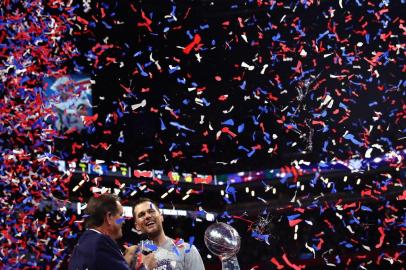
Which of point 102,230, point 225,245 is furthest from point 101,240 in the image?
point 225,245

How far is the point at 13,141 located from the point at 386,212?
26.0ft

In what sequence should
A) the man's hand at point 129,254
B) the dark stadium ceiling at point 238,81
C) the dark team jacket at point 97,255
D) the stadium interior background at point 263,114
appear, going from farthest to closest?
the dark stadium ceiling at point 238,81 → the stadium interior background at point 263,114 → the man's hand at point 129,254 → the dark team jacket at point 97,255

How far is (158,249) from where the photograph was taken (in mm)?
3770

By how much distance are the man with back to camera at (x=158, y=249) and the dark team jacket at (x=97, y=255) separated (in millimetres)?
632

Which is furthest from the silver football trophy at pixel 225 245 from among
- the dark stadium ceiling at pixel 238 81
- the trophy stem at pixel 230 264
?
the dark stadium ceiling at pixel 238 81

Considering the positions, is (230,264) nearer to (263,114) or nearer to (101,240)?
(101,240)

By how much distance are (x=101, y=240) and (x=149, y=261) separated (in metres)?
0.79

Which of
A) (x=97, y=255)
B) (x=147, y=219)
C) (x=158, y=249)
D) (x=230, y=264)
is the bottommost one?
(x=230, y=264)

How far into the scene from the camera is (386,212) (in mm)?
11141

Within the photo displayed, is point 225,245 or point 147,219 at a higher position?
point 147,219

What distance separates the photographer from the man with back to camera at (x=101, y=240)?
2.76 meters

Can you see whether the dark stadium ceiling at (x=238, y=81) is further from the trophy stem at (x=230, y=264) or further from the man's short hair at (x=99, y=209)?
the man's short hair at (x=99, y=209)

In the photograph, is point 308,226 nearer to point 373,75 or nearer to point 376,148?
point 376,148

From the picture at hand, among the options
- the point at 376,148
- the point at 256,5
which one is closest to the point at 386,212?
the point at 376,148
